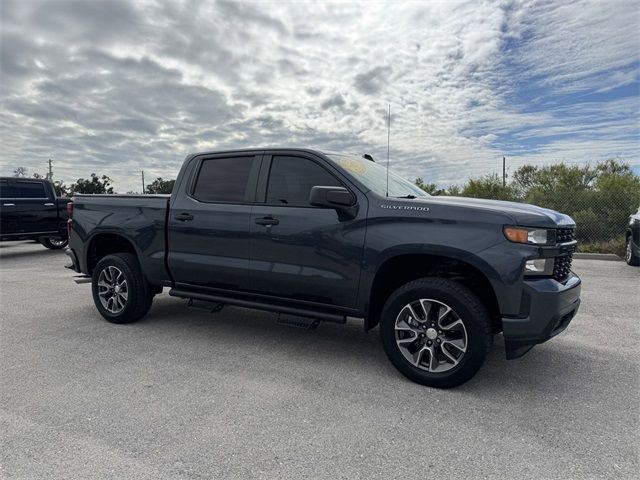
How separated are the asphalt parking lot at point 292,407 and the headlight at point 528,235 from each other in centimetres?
115

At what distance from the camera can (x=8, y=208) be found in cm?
1130

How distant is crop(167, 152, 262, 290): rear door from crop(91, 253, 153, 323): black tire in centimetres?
54

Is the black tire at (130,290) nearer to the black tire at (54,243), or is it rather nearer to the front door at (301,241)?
the front door at (301,241)

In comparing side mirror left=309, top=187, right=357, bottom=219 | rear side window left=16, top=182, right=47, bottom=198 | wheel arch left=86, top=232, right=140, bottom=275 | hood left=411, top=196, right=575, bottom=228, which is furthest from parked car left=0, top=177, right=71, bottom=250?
hood left=411, top=196, right=575, bottom=228

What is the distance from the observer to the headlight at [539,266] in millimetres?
3260

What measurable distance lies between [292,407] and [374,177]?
2.21 m

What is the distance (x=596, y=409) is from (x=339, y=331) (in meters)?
2.48

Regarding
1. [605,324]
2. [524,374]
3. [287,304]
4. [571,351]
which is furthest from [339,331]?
[605,324]

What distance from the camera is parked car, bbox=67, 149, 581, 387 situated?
3.32m

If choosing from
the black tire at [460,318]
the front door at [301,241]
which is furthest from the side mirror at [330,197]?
the black tire at [460,318]

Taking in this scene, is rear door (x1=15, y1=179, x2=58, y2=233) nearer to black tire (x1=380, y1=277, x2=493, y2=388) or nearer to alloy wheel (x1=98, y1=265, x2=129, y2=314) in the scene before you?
alloy wheel (x1=98, y1=265, x2=129, y2=314)

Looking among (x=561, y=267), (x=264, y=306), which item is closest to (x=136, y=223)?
(x=264, y=306)

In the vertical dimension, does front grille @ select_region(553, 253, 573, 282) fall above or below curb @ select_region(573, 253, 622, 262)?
above

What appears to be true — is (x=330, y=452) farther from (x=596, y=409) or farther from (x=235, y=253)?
(x=235, y=253)
